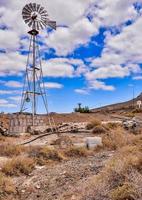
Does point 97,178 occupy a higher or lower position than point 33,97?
lower

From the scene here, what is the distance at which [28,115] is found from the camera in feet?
95.8

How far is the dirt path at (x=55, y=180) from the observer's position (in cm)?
1084

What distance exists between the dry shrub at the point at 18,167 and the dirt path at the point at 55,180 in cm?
33

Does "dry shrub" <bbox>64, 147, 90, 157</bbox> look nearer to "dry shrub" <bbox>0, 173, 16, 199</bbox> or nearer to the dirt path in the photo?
the dirt path

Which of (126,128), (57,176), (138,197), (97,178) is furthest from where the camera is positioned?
(126,128)

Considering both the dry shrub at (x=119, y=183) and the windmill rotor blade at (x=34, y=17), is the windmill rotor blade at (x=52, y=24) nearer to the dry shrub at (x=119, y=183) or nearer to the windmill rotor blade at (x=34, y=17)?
the windmill rotor blade at (x=34, y=17)

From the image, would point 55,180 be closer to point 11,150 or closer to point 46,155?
point 46,155

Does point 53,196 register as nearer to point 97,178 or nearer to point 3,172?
point 97,178

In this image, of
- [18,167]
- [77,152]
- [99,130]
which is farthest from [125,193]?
[99,130]

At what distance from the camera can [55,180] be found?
39.5ft

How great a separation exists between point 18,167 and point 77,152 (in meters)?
3.75

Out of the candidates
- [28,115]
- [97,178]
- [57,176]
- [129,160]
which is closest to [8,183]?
[57,176]

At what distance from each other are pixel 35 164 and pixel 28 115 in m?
14.6

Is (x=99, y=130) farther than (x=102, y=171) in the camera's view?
Yes
